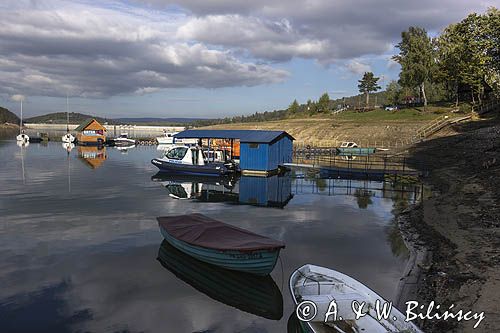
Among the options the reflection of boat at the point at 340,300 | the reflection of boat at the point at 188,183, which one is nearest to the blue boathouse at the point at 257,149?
the reflection of boat at the point at 188,183

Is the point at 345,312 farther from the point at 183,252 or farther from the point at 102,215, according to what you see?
the point at 102,215

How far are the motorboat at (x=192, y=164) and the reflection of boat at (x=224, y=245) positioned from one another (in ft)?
76.7

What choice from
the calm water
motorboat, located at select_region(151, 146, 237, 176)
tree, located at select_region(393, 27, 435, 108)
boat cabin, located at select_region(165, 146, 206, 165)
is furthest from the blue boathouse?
tree, located at select_region(393, 27, 435, 108)

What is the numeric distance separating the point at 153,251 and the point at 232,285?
16.9ft

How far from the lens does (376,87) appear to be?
12225 centimetres

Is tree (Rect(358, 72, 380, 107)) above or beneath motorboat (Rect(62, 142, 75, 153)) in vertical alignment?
above

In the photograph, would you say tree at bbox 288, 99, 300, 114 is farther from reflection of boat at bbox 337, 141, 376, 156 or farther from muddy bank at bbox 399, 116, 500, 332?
muddy bank at bbox 399, 116, 500, 332

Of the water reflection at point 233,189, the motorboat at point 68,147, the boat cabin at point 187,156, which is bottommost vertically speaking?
the water reflection at point 233,189

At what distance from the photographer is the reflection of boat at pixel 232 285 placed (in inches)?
526

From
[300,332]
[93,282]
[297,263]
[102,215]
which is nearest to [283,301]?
[300,332]

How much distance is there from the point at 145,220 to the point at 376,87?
4347 inches

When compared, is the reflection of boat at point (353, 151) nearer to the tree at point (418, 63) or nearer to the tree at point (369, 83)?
the tree at point (418, 63)

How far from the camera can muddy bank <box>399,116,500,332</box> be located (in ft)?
38.0

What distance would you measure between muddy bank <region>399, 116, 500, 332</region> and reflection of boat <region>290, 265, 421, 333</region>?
1.63 m
